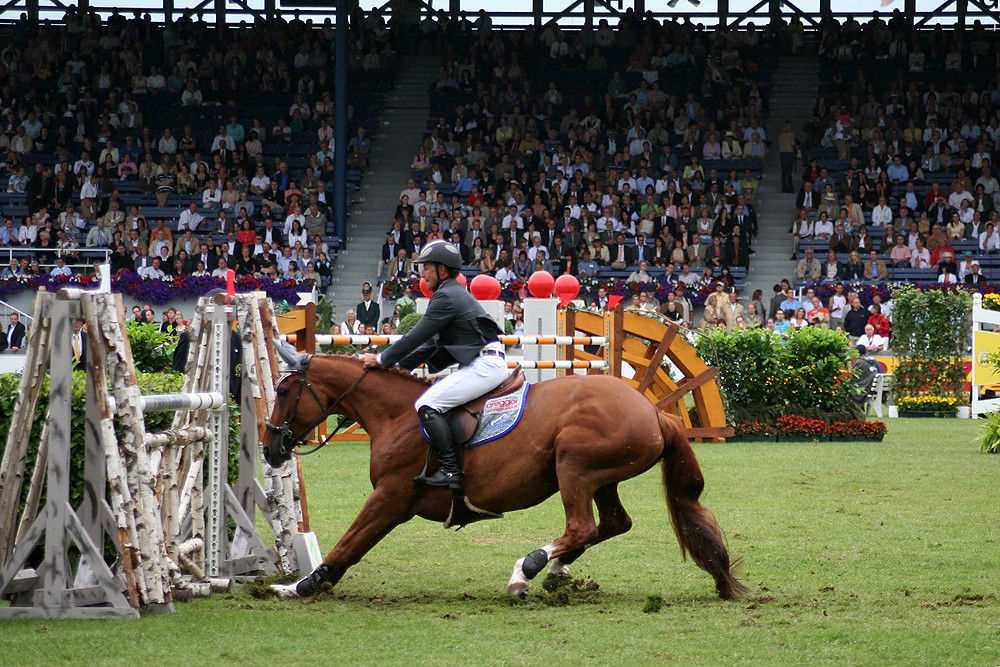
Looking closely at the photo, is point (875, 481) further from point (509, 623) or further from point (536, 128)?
point (536, 128)

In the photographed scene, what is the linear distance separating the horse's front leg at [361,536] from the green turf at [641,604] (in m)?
0.14

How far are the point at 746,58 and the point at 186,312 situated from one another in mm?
17330

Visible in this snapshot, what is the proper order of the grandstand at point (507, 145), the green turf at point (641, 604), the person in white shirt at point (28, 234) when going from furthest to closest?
the person in white shirt at point (28, 234), the grandstand at point (507, 145), the green turf at point (641, 604)

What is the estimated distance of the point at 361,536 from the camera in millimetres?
6793

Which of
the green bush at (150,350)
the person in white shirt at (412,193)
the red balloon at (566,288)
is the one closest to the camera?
the green bush at (150,350)

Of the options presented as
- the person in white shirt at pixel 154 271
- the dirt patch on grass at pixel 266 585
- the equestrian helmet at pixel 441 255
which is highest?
the equestrian helmet at pixel 441 255

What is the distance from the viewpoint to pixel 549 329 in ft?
49.5

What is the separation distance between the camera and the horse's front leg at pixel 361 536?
676 centimetres

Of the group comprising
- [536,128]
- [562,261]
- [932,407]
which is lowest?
[932,407]

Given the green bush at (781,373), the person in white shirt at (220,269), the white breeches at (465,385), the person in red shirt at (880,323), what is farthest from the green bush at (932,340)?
the white breeches at (465,385)

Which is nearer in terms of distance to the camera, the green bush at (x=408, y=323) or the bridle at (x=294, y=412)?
the bridle at (x=294, y=412)

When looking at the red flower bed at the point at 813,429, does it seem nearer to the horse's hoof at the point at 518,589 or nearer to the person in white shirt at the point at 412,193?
the horse's hoof at the point at 518,589

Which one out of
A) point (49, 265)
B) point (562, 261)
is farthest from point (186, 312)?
point (562, 261)

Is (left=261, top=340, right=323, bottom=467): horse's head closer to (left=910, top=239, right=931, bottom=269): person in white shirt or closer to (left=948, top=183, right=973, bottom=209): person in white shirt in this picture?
(left=910, top=239, right=931, bottom=269): person in white shirt
